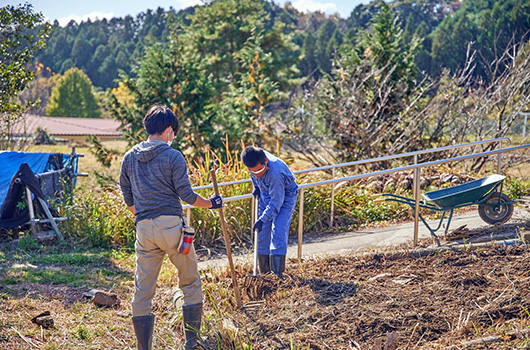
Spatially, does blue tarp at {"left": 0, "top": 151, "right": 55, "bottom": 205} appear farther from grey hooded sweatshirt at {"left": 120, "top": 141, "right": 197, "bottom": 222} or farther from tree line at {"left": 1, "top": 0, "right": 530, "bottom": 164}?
grey hooded sweatshirt at {"left": 120, "top": 141, "right": 197, "bottom": 222}

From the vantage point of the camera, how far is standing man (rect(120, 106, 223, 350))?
12.6ft

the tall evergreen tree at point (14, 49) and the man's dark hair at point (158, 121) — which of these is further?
the tall evergreen tree at point (14, 49)

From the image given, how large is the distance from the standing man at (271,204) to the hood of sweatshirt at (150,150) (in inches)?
50.4

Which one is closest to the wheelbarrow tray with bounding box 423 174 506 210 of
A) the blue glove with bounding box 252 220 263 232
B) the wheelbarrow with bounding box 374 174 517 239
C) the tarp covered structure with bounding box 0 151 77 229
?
the wheelbarrow with bounding box 374 174 517 239

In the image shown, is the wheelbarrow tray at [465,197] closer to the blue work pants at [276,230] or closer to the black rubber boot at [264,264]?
the blue work pants at [276,230]

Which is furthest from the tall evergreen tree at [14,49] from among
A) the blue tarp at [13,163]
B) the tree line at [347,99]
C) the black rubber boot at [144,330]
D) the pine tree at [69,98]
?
the pine tree at [69,98]

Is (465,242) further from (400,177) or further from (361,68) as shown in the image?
(361,68)

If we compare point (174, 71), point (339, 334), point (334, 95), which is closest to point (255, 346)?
point (339, 334)

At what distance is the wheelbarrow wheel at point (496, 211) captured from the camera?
629 centimetres

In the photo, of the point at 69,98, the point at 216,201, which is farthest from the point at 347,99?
the point at 69,98

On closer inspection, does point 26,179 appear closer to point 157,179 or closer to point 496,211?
point 157,179

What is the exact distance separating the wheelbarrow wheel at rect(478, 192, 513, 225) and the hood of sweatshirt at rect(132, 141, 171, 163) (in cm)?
412

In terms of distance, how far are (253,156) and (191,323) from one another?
5.38 ft

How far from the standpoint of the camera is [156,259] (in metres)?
3.96
